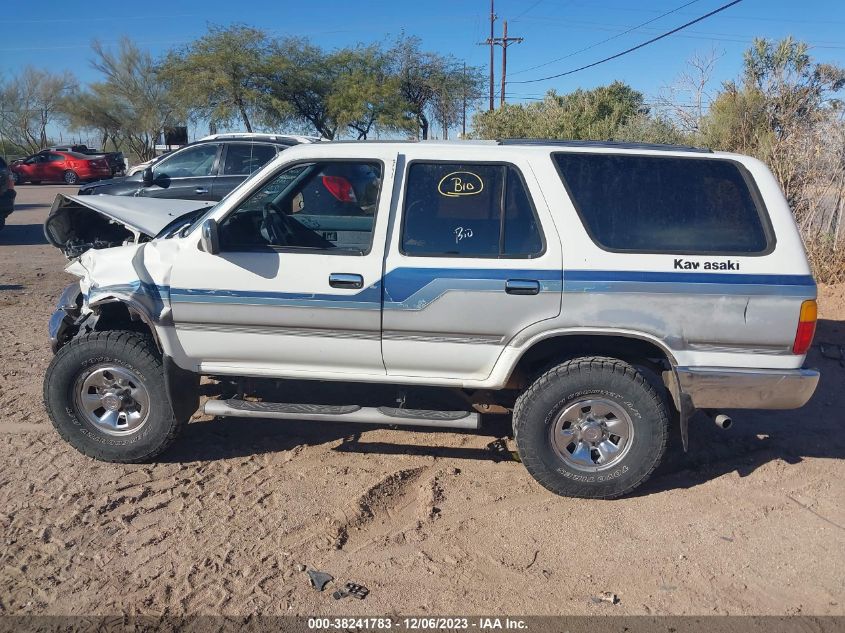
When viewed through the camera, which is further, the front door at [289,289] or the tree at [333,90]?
the tree at [333,90]

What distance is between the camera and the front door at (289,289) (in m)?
4.18

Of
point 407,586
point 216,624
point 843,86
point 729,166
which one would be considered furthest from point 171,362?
point 843,86

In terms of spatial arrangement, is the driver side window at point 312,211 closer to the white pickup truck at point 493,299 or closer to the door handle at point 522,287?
the white pickup truck at point 493,299

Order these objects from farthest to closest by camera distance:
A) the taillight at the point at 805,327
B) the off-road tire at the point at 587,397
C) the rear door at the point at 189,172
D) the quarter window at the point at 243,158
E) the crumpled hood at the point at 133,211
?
the quarter window at the point at 243,158 < the rear door at the point at 189,172 < the crumpled hood at the point at 133,211 < the off-road tire at the point at 587,397 < the taillight at the point at 805,327

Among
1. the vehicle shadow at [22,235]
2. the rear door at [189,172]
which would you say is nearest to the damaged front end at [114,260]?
the rear door at [189,172]

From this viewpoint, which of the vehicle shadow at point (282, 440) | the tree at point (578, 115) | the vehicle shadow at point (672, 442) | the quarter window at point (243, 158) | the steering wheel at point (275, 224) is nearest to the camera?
the steering wheel at point (275, 224)

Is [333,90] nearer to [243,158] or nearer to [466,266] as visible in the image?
[243,158]

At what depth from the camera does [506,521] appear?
4.08 meters

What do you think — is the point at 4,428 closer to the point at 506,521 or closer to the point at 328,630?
the point at 328,630

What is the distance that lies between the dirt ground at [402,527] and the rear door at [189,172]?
6354mm

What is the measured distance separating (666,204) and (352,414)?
221 cm

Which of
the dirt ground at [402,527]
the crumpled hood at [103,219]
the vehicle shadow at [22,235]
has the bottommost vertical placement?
the dirt ground at [402,527]

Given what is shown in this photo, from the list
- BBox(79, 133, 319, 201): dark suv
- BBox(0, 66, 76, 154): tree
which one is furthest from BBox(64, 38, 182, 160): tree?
BBox(79, 133, 319, 201): dark suv

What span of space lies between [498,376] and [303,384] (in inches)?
80.6
